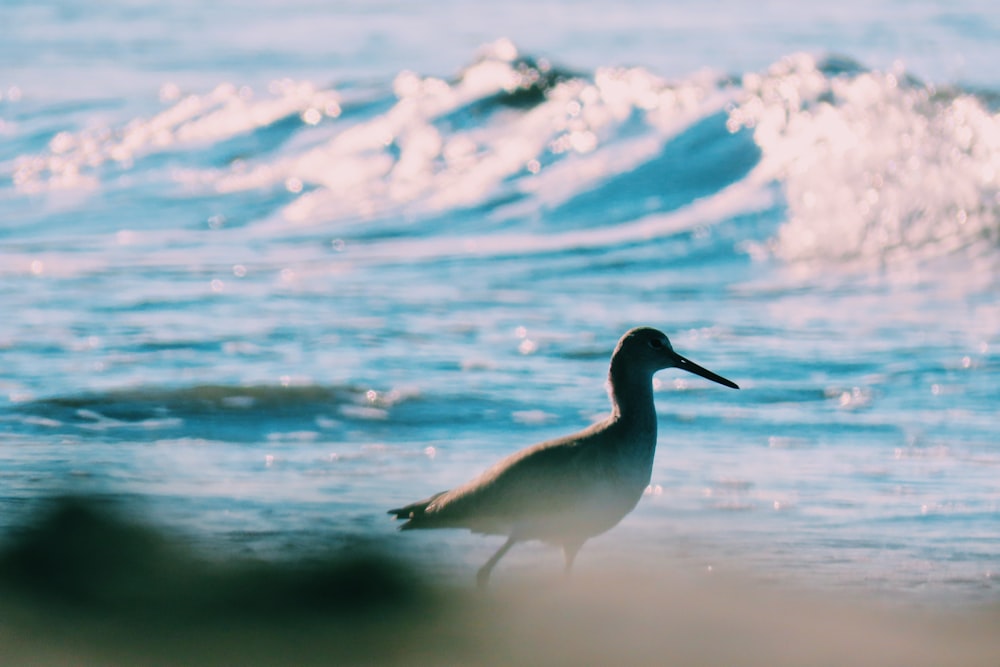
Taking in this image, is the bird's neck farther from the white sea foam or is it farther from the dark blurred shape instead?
the white sea foam

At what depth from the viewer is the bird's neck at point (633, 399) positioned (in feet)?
17.5

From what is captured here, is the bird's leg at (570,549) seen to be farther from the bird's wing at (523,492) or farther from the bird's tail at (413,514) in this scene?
the bird's tail at (413,514)

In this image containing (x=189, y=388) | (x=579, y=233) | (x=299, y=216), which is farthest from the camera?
(x=299, y=216)

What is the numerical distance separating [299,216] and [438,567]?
1027 centimetres

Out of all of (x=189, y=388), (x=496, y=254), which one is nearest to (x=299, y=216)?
(x=496, y=254)

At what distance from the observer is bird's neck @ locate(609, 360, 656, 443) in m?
5.32

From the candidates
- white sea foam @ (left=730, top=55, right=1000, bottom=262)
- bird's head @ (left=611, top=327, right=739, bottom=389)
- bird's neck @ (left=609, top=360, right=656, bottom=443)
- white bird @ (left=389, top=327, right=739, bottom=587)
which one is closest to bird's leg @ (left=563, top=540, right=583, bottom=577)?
white bird @ (left=389, top=327, right=739, bottom=587)

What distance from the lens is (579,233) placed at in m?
14.3

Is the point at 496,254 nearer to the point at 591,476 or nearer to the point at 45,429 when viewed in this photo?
the point at 45,429

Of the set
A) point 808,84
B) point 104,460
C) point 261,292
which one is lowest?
point 104,460

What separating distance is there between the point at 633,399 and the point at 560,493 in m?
0.52

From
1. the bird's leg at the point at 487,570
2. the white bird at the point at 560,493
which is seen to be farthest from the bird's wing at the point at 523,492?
the bird's leg at the point at 487,570

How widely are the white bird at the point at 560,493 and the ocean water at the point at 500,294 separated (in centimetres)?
24

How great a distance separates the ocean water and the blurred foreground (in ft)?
1.30
